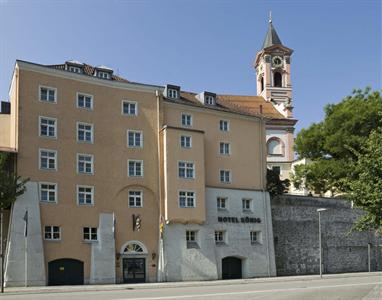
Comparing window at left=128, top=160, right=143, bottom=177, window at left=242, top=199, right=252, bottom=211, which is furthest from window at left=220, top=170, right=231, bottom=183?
window at left=128, top=160, right=143, bottom=177

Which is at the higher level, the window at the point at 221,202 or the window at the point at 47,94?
the window at the point at 47,94

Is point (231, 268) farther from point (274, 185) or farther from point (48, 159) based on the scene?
point (48, 159)

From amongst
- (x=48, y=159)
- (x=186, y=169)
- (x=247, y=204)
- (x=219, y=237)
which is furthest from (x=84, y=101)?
(x=247, y=204)

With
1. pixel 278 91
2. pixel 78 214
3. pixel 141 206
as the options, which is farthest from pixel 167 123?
pixel 278 91

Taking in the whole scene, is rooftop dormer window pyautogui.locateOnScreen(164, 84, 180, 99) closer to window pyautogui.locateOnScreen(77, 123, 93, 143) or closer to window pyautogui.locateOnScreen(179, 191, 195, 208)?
window pyautogui.locateOnScreen(77, 123, 93, 143)

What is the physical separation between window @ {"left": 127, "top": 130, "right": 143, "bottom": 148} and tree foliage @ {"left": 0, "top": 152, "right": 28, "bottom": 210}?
10.1 m

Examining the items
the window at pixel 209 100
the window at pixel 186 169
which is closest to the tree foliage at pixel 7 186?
the window at pixel 186 169

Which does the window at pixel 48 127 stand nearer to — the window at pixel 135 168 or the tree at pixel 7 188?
the tree at pixel 7 188

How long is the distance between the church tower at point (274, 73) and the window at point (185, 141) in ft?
161

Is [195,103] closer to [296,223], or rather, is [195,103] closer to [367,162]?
[296,223]

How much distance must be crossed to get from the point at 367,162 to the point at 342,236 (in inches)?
1437

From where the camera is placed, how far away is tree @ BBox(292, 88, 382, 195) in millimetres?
57938

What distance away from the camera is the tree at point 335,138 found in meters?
57.9

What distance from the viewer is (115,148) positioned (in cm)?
4709
